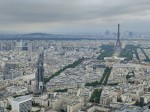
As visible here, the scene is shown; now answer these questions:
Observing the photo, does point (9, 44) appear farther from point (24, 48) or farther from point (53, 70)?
point (53, 70)

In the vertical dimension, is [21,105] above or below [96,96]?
above

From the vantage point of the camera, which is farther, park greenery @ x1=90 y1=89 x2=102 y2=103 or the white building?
park greenery @ x1=90 y1=89 x2=102 y2=103

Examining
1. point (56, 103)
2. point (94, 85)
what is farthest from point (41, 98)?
point (94, 85)

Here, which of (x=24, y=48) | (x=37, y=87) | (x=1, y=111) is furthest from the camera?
(x=24, y=48)

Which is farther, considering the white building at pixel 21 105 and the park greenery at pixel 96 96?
the park greenery at pixel 96 96

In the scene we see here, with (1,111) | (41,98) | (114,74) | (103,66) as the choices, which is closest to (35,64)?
(103,66)

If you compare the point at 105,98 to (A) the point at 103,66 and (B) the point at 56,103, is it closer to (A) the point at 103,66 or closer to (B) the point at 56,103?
(B) the point at 56,103

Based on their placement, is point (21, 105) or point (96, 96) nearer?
point (21, 105)

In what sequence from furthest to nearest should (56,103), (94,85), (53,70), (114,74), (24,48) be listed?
(24,48) → (53,70) → (114,74) → (94,85) → (56,103)

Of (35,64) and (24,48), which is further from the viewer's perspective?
(24,48)
